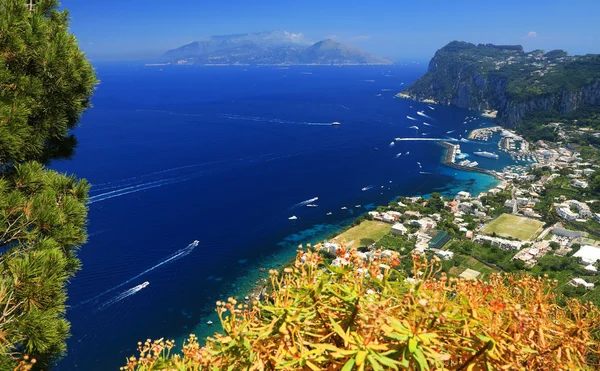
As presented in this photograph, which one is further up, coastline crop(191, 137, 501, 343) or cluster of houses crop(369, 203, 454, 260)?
cluster of houses crop(369, 203, 454, 260)

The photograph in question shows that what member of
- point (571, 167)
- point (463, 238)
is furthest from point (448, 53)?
point (463, 238)

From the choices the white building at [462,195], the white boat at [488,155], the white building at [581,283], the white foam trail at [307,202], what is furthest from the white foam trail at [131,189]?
the white boat at [488,155]

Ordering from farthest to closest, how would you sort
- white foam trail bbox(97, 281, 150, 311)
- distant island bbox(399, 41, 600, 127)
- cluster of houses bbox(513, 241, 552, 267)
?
1. distant island bbox(399, 41, 600, 127)
2. cluster of houses bbox(513, 241, 552, 267)
3. white foam trail bbox(97, 281, 150, 311)

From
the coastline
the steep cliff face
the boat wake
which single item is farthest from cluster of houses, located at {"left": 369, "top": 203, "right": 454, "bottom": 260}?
the steep cliff face

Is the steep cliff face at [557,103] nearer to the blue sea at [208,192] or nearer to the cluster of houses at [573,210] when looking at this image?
the blue sea at [208,192]

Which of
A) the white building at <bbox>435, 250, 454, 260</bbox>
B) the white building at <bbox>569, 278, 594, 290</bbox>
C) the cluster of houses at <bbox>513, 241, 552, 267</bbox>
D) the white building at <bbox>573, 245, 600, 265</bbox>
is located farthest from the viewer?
the white building at <bbox>435, 250, 454, 260</bbox>

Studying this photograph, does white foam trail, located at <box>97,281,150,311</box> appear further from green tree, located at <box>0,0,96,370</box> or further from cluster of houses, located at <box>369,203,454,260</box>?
green tree, located at <box>0,0,96,370</box>
